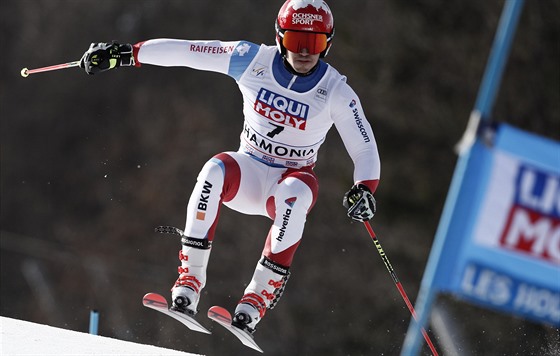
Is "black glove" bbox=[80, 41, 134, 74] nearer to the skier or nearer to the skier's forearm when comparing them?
the skier

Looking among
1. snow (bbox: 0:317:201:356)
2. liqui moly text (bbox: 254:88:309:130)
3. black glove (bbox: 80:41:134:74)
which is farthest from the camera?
black glove (bbox: 80:41:134:74)

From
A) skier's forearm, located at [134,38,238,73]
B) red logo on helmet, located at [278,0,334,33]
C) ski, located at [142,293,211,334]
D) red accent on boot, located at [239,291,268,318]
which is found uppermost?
red logo on helmet, located at [278,0,334,33]

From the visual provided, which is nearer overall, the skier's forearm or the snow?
the snow

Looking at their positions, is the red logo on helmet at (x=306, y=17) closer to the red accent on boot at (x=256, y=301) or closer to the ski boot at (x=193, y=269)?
the ski boot at (x=193, y=269)

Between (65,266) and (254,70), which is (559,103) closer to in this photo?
(65,266)

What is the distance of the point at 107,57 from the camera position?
19.2 ft

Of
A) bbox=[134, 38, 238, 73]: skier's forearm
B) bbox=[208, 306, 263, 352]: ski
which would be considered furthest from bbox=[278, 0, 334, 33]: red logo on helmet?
bbox=[208, 306, 263, 352]: ski

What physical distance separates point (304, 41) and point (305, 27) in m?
0.07

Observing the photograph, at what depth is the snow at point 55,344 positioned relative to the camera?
5223mm

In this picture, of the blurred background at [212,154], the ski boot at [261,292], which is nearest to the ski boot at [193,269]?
the ski boot at [261,292]

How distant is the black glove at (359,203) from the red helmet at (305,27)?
0.74m

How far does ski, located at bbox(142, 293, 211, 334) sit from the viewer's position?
5328mm

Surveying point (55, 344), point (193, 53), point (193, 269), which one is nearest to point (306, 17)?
point (193, 53)

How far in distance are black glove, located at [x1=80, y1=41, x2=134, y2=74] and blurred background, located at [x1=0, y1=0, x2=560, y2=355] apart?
32.6ft
